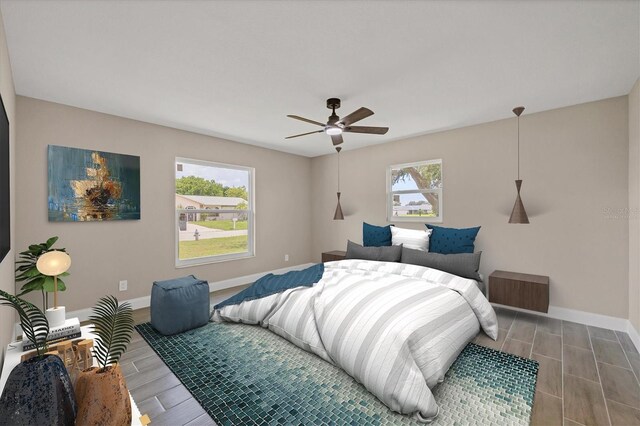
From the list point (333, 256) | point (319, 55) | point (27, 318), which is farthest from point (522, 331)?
point (27, 318)

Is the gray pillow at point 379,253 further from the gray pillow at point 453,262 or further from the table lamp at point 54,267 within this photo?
the table lamp at point 54,267

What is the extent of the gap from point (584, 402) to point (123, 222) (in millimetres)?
4787

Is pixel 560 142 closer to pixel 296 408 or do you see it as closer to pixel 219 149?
pixel 296 408

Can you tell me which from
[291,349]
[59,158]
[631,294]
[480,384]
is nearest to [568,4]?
[480,384]

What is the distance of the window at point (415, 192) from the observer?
4527 millimetres

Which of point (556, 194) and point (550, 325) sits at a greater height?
point (556, 194)

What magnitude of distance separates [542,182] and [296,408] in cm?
371

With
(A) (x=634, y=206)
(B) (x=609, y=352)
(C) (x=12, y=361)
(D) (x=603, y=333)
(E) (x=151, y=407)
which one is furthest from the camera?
(D) (x=603, y=333)

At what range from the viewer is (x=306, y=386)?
2064mm

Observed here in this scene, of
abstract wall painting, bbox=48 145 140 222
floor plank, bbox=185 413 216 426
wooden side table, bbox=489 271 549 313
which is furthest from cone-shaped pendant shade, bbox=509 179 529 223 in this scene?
abstract wall painting, bbox=48 145 140 222

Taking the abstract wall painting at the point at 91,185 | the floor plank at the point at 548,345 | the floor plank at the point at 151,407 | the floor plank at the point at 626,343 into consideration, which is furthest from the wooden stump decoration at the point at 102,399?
the floor plank at the point at 626,343

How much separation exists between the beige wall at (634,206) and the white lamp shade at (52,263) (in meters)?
4.69

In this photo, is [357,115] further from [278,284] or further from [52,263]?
[52,263]

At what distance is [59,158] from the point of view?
321 centimetres
